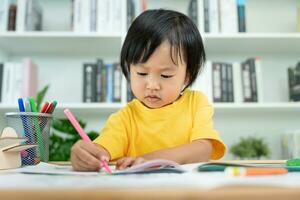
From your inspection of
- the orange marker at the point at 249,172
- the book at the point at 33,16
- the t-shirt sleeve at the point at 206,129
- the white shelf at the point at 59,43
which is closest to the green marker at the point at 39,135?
the t-shirt sleeve at the point at 206,129

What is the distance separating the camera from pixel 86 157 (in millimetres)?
619

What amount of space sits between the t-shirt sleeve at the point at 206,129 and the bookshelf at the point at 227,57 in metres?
0.94

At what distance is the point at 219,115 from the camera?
204cm

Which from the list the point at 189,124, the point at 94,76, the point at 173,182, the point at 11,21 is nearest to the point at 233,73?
the point at 94,76

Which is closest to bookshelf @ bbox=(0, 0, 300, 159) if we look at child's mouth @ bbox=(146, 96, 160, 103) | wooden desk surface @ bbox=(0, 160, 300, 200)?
child's mouth @ bbox=(146, 96, 160, 103)

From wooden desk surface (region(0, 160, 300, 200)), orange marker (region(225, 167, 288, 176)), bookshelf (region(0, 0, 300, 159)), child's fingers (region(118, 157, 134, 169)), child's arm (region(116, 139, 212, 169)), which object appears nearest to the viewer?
wooden desk surface (region(0, 160, 300, 200))

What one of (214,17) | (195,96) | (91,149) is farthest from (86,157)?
(214,17)

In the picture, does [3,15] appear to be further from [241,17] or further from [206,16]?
[241,17]

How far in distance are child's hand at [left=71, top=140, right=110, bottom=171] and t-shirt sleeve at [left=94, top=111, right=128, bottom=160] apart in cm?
22

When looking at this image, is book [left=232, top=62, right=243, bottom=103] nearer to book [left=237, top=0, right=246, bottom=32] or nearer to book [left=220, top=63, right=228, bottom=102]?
book [left=220, top=63, right=228, bottom=102]

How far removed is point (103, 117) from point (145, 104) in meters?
1.06

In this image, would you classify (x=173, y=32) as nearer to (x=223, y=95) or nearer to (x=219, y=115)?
(x=223, y=95)

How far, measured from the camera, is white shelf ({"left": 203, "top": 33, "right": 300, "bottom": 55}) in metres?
1.83

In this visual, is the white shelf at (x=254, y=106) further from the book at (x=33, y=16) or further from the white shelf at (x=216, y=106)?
the book at (x=33, y=16)
